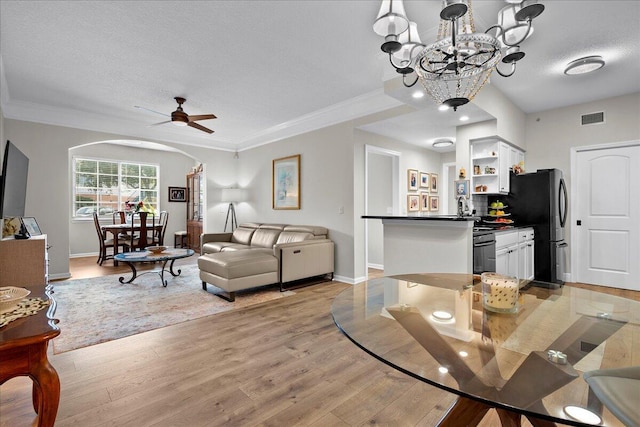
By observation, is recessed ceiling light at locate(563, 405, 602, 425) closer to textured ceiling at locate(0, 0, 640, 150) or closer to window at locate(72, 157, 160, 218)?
textured ceiling at locate(0, 0, 640, 150)

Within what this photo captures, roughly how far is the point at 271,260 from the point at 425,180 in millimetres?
3855

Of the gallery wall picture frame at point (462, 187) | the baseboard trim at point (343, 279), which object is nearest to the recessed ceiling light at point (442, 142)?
the gallery wall picture frame at point (462, 187)

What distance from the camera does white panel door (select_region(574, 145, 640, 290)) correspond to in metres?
4.05

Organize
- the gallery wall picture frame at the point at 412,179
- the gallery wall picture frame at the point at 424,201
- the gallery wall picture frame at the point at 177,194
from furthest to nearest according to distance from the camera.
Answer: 1. the gallery wall picture frame at the point at 177,194
2. the gallery wall picture frame at the point at 424,201
3. the gallery wall picture frame at the point at 412,179

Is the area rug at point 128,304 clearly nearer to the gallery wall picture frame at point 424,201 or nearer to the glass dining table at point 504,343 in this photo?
the glass dining table at point 504,343

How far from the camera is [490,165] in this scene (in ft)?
13.5

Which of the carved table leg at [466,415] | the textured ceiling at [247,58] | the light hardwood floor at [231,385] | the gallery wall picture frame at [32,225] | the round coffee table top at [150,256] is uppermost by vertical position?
the textured ceiling at [247,58]

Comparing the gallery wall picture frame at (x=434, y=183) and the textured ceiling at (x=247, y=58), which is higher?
the textured ceiling at (x=247, y=58)

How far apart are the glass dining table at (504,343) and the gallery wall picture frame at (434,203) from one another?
492 cm

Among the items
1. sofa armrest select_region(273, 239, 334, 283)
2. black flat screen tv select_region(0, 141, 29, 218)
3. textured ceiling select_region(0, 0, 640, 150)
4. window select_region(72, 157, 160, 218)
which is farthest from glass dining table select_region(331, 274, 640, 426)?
window select_region(72, 157, 160, 218)

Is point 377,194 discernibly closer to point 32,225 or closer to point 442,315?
point 442,315

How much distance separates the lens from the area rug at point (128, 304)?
8.98 ft

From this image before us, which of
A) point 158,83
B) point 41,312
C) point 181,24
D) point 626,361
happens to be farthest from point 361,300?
point 158,83

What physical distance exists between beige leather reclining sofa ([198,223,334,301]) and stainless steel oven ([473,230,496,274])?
7.39ft
